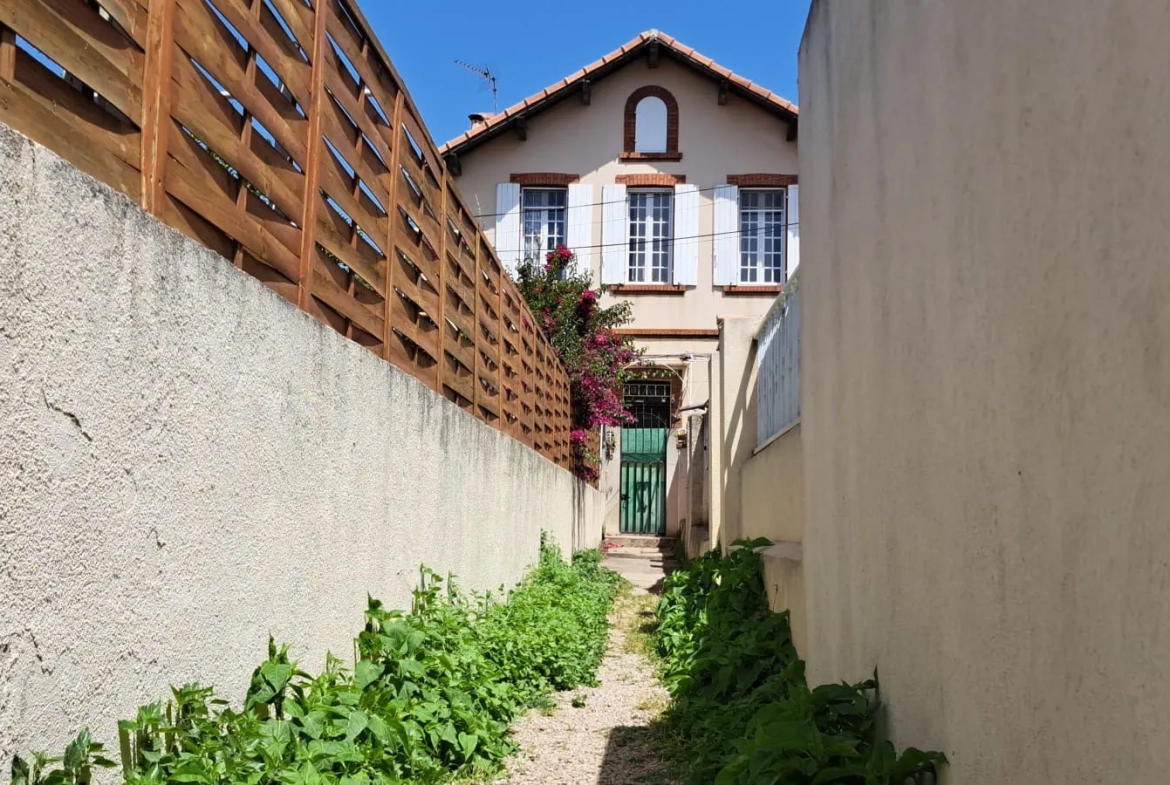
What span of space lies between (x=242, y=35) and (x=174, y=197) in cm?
75

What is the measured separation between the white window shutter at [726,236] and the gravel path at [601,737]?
12.0 metres

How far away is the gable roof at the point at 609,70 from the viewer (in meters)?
18.8

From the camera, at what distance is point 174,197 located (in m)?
2.83

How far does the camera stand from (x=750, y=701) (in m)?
5.04

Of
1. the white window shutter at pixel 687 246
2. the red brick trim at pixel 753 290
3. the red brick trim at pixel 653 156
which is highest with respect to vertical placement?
the red brick trim at pixel 653 156

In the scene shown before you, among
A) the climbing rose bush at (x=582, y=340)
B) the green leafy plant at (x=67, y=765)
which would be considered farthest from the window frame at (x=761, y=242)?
the green leafy plant at (x=67, y=765)

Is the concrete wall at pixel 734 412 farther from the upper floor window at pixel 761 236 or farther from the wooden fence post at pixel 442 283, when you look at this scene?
the upper floor window at pixel 761 236

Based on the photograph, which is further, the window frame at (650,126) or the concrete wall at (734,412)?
the window frame at (650,126)

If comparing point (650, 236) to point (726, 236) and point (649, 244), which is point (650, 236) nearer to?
point (649, 244)

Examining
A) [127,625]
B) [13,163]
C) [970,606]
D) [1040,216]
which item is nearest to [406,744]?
[127,625]

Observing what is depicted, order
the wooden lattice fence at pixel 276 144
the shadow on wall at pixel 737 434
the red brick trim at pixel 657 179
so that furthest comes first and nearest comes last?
the red brick trim at pixel 657 179, the shadow on wall at pixel 737 434, the wooden lattice fence at pixel 276 144

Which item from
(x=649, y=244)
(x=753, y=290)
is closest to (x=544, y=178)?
(x=649, y=244)

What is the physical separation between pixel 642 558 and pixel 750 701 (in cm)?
1160

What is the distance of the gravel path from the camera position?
4.90m
